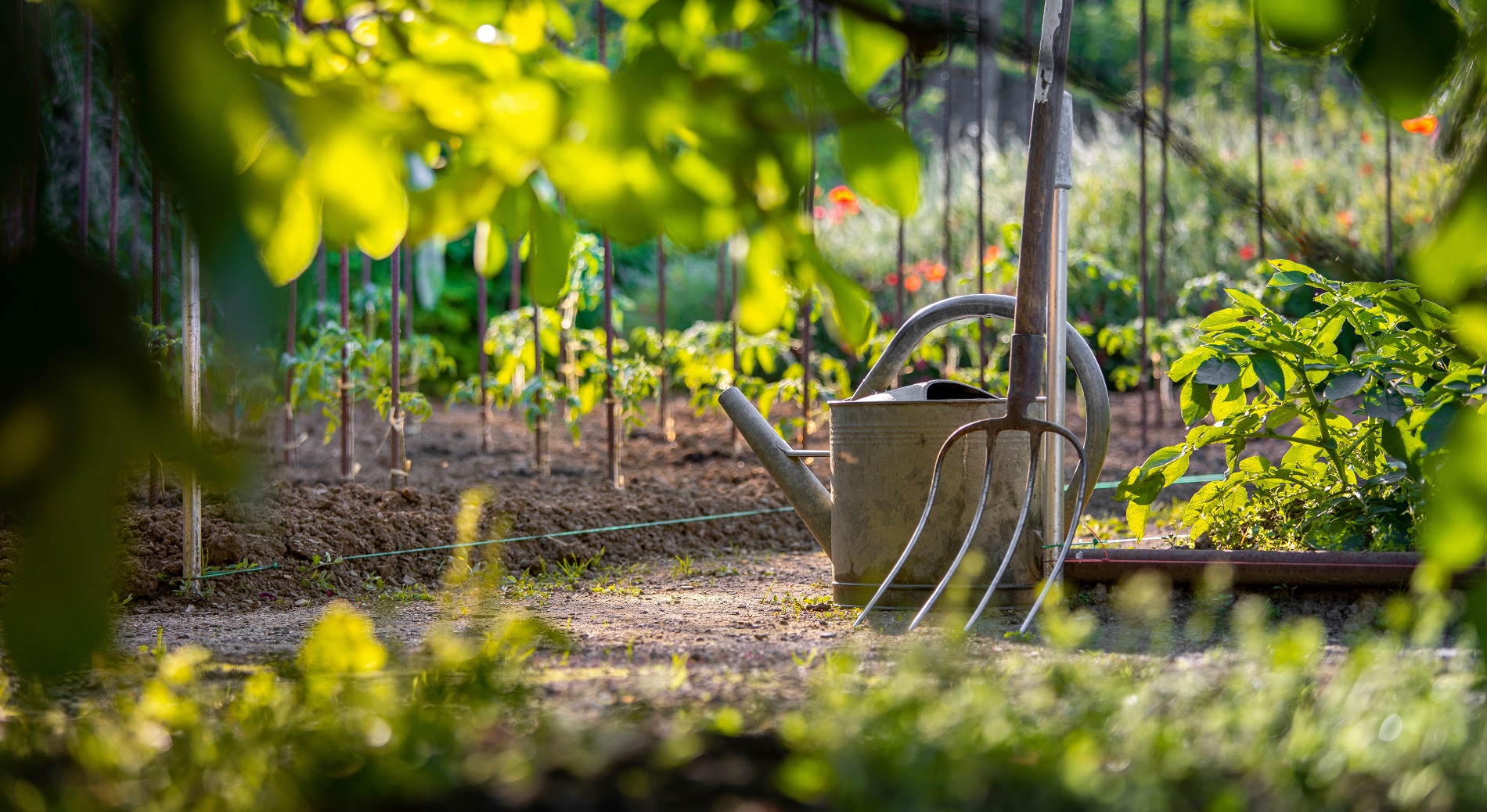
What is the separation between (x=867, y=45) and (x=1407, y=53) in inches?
16.3

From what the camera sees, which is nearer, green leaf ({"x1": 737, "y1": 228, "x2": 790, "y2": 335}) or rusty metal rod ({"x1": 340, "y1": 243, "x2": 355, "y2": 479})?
green leaf ({"x1": 737, "y1": 228, "x2": 790, "y2": 335})

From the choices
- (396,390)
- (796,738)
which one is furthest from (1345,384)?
(396,390)

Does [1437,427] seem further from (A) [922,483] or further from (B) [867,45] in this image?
(B) [867,45]

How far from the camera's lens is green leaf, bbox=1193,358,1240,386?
89.6 inches

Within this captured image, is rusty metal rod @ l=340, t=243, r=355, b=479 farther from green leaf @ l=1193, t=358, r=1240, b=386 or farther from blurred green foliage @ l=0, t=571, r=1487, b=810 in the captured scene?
green leaf @ l=1193, t=358, r=1240, b=386

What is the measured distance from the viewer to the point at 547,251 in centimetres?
117

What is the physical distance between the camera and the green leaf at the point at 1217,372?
228 cm

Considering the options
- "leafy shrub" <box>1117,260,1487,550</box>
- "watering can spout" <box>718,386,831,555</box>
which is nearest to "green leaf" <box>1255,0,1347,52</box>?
"leafy shrub" <box>1117,260,1487,550</box>

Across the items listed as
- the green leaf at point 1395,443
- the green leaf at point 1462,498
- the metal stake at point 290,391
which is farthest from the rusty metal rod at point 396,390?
the green leaf at point 1462,498

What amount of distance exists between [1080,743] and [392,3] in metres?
0.99

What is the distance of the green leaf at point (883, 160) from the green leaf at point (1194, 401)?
5.31ft

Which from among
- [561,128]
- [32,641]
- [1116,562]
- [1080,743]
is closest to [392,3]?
[561,128]

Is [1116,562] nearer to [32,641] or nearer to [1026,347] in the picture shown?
[1026,347]

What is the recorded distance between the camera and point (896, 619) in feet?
7.61
